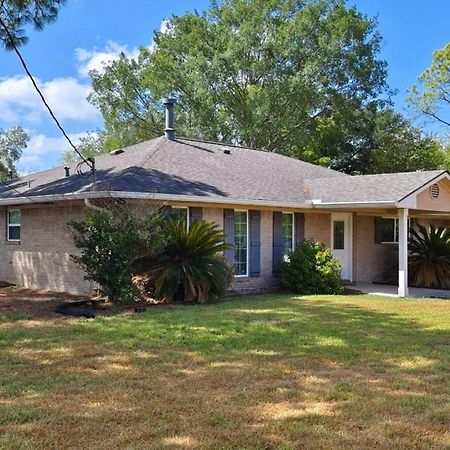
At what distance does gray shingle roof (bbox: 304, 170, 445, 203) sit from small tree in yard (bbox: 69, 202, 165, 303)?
19.2 ft

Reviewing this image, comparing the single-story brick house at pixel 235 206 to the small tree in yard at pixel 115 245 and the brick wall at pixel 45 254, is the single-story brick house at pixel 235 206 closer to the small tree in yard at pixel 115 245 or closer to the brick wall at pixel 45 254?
the brick wall at pixel 45 254

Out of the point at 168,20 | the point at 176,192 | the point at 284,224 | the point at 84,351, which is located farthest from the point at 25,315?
the point at 168,20

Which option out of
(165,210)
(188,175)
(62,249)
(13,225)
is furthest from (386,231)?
(13,225)

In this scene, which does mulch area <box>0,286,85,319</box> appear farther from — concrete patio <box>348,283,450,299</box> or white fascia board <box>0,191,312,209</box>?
concrete patio <box>348,283,450,299</box>

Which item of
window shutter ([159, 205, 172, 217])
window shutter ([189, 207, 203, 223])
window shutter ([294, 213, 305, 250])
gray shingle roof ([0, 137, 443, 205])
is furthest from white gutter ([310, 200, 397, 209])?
window shutter ([159, 205, 172, 217])

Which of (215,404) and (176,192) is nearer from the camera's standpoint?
(215,404)

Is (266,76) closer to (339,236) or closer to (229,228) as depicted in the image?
(339,236)

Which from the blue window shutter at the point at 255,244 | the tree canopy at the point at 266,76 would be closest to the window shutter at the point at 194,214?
the blue window shutter at the point at 255,244

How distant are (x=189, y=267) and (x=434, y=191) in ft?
24.6

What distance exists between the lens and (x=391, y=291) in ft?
50.5

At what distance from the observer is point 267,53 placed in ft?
100

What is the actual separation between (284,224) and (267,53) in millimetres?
17622

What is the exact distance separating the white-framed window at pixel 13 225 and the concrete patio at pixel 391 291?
9810 mm

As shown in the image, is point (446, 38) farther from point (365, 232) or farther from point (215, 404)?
point (215, 404)
